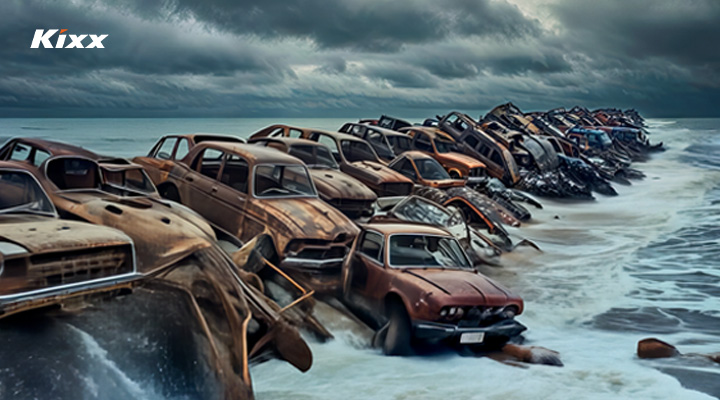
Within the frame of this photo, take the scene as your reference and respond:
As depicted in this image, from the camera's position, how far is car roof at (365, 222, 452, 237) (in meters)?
7.93

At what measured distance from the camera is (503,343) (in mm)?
7484

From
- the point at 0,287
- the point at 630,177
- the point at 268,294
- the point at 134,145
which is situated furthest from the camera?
the point at 134,145

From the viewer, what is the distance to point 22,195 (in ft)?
20.1

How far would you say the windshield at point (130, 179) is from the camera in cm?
813

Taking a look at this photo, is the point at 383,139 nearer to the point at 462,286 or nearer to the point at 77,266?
the point at 462,286

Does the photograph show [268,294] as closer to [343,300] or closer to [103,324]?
[343,300]

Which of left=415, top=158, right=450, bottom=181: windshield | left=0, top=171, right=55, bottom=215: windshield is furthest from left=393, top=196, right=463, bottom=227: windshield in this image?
left=0, top=171, right=55, bottom=215: windshield

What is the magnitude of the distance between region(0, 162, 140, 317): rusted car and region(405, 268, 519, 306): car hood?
351 centimetres

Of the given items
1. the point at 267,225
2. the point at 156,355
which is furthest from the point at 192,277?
the point at 267,225

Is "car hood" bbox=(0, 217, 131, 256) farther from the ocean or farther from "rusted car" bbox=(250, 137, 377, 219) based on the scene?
"rusted car" bbox=(250, 137, 377, 219)

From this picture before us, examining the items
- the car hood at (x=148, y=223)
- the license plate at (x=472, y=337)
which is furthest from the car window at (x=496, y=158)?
the car hood at (x=148, y=223)

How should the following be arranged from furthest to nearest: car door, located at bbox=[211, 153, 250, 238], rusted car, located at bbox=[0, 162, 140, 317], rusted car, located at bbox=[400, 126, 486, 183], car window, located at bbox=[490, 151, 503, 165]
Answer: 1. car window, located at bbox=[490, 151, 503, 165]
2. rusted car, located at bbox=[400, 126, 486, 183]
3. car door, located at bbox=[211, 153, 250, 238]
4. rusted car, located at bbox=[0, 162, 140, 317]

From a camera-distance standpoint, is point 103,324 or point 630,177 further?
point 630,177

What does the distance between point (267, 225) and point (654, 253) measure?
12.3 metres
